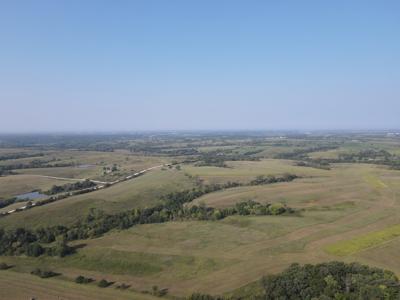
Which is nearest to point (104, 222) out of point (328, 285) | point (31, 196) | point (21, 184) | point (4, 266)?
point (4, 266)

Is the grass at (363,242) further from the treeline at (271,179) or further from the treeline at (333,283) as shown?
the treeline at (271,179)

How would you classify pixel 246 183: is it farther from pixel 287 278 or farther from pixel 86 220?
pixel 287 278

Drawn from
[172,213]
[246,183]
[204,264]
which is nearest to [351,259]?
[204,264]

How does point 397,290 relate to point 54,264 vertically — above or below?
above

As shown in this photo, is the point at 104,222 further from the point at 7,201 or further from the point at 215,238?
the point at 7,201

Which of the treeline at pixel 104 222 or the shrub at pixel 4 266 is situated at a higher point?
the treeline at pixel 104 222

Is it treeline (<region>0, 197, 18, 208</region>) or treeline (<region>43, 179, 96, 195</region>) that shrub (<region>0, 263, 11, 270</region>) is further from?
treeline (<region>43, 179, 96, 195</region>)

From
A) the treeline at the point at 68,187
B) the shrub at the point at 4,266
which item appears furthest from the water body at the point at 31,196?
the shrub at the point at 4,266
